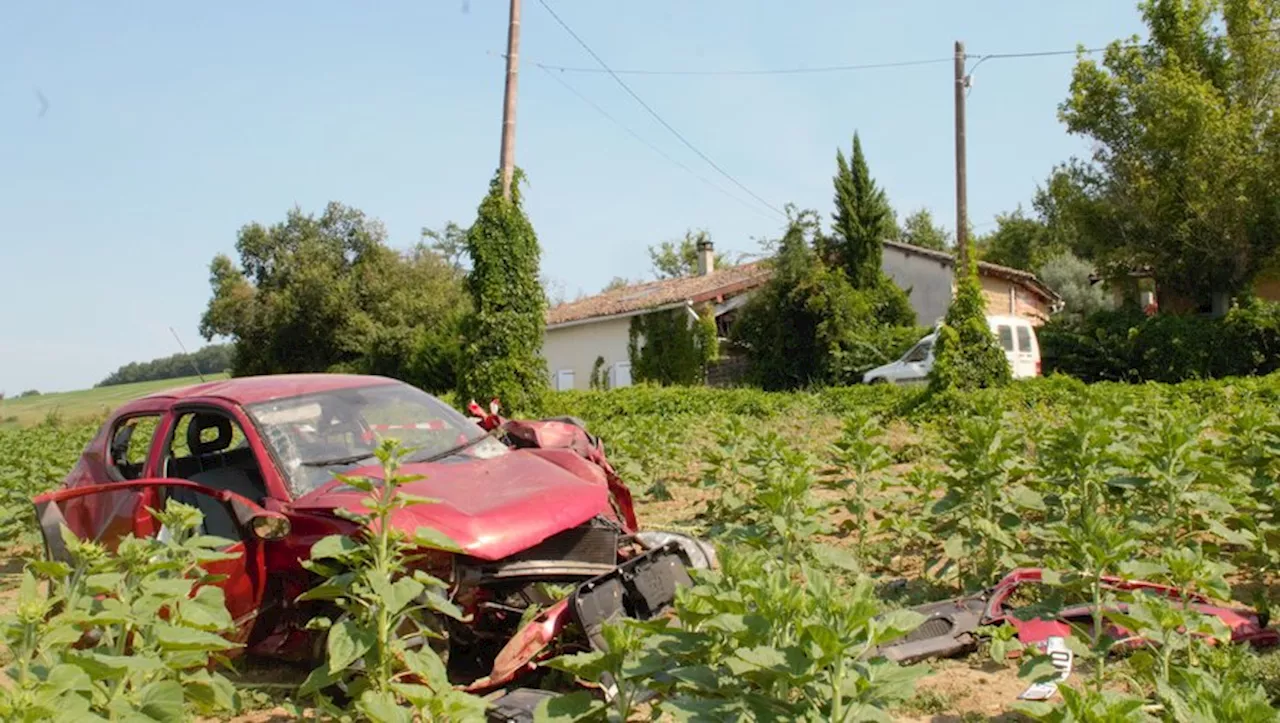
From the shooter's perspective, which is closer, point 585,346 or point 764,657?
point 764,657

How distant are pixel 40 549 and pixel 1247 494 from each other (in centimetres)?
1037

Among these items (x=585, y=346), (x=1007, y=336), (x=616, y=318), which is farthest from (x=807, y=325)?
(x=585, y=346)

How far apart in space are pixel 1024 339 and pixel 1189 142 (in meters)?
6.45

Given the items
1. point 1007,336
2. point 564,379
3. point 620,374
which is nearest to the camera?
point 1007,336

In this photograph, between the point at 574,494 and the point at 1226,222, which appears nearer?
the point at 574,494

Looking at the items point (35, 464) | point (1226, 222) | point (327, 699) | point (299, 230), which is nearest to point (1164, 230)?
point (1226, 222)

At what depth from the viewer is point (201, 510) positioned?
5852 millimetres

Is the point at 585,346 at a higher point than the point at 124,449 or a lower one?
higher

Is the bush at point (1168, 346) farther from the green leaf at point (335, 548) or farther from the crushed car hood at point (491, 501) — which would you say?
the green leaf at point (335, 548)

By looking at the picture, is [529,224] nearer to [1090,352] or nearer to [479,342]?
[479,342]

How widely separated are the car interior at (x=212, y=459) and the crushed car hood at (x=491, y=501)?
1167 mm

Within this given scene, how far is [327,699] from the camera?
431 centimetres

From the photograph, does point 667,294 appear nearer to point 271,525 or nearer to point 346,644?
point 271,525

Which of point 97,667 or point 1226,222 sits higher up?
point 1226,222
